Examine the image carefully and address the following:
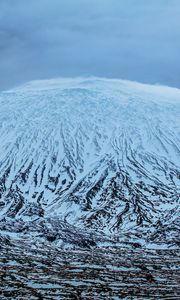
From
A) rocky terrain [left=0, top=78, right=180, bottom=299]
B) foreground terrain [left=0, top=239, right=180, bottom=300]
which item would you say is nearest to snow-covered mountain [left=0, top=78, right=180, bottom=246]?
rocky terrain [left=0, top=78, right=180, bottom=299]

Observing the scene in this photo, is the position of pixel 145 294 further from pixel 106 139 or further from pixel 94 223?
pixel 106 139

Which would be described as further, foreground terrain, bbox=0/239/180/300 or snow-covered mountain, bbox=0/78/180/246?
snow-covered mountain, bbox=0/78/180/246

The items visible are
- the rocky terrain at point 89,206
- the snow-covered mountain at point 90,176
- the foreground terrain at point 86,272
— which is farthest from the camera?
the snow-covered mountain at point 90,176

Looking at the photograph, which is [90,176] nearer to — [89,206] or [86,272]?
[89,206]

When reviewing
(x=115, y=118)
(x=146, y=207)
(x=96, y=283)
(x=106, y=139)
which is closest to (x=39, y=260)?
(x=96, y=283)

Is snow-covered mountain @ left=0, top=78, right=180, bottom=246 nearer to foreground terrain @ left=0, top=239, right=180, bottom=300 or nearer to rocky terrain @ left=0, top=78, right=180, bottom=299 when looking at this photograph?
rocky terrain @ left=0, top=78, right=180, bottom=299

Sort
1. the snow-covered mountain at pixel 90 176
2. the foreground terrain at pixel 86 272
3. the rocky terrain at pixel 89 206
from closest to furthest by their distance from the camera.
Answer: the foreground terrain at pixel 86 272, the rocky terrain at pixel 89 206, the snow-covered mountain at pixel 90 176

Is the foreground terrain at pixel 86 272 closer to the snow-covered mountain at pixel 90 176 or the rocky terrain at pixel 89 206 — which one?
the rocky terrain at pixel 89 206

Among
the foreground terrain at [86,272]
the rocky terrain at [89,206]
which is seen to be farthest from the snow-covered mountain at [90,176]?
the foreground terrain at [86,272]
